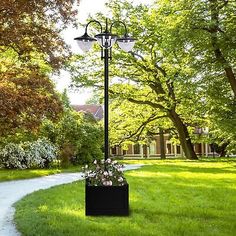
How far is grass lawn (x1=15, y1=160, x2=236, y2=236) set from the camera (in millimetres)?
6922

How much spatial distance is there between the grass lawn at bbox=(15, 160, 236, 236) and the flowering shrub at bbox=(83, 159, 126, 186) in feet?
2.30

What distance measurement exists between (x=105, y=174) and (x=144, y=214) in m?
1.11

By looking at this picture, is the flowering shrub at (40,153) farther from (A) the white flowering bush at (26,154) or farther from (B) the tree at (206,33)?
(B) the tree at (206,33)

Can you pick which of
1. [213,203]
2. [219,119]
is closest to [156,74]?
[219,119]

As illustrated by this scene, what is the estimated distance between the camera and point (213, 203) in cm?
969

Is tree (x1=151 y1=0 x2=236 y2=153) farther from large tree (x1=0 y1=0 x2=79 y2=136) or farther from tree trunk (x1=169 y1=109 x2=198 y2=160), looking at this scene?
tree trunk (x1=169 y1=109 x2=198 y2=160)

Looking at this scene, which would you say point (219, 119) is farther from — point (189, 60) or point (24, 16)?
point (24, 16)

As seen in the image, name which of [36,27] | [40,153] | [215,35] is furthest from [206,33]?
[40,153]

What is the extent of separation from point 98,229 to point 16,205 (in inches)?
133

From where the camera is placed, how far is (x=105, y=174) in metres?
8.64

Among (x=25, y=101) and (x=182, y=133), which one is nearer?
(x=25, y=101)

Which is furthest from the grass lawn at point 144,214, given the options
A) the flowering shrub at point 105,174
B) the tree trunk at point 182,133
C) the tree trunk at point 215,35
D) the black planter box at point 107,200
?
the tree trunk at point 182,133

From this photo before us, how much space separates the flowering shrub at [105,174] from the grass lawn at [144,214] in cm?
70

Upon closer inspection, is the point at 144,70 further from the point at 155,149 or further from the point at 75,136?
the point at 155,149
